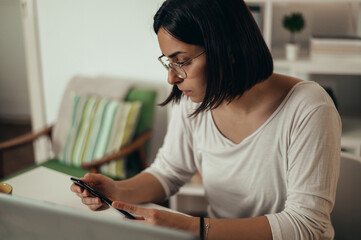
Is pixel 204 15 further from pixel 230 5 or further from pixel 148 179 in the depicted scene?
pixel 148 179

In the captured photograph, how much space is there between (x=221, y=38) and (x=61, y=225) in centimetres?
62

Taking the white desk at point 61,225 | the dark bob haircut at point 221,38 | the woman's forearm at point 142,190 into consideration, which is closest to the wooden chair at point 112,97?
the woman's forearm at point 142,190

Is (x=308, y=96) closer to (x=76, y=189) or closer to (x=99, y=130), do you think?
(x=76, y=189)

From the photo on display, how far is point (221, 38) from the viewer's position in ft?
3.11

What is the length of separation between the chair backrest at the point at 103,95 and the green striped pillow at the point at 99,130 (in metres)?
0.07

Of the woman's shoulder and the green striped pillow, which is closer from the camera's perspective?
the woman's shoulder

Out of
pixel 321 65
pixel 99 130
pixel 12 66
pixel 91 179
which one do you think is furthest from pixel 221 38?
pixel 12 66

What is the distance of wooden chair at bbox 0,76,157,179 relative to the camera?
2.22 m

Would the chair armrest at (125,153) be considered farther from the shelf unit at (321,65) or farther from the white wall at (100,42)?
the shelf unit at (321,65)

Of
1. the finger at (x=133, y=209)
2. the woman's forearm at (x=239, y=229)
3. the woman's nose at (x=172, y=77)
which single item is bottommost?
the woman's forearm at (x=239, y=229)

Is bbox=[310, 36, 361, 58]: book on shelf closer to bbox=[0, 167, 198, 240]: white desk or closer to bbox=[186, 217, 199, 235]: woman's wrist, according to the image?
bbox=[186, 217, 199, 235]: woman's wrist

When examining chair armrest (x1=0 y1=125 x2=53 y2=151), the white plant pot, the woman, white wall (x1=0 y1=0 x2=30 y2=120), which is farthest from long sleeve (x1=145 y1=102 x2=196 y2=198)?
white wall (x1=0 y1=0 x2=30 y2=120)

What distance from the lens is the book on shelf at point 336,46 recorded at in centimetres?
→ 197

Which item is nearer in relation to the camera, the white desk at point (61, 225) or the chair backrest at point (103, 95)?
the white desk at point (61, 225)
